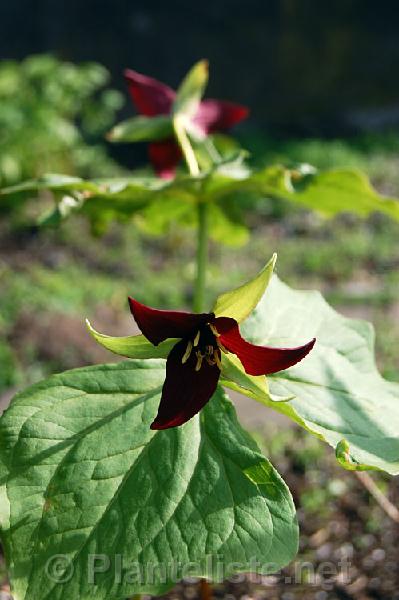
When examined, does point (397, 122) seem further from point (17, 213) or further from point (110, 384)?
point (110, 384)

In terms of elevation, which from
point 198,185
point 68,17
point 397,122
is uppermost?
point 198,185

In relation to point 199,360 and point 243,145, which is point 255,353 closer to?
point 199,360

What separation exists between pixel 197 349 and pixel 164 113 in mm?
567

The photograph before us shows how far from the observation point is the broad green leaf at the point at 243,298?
2.47ft

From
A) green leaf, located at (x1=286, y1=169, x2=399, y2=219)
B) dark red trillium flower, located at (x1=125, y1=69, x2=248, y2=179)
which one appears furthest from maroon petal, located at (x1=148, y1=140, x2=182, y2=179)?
green leaf, located at (x1=286, y1=169, x2=399, y2=219)

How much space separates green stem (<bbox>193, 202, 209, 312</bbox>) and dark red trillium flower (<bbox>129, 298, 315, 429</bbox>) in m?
0.30

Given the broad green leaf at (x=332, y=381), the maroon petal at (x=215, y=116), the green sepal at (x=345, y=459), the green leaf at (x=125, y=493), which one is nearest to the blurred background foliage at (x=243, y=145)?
the maroon petal at (x=215, y=116)

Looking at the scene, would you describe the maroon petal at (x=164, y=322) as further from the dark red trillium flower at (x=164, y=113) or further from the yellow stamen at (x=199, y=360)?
the dark red trillium flower at (x=164, y=113)

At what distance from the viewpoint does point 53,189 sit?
1113 millimetres

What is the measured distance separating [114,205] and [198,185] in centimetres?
13

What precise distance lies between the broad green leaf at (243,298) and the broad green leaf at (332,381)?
99mm

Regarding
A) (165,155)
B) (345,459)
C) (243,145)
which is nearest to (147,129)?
(165,155)

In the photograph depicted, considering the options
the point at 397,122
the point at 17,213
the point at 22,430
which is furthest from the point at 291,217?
the point at 22,430

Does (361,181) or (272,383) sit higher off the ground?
(361,181)
